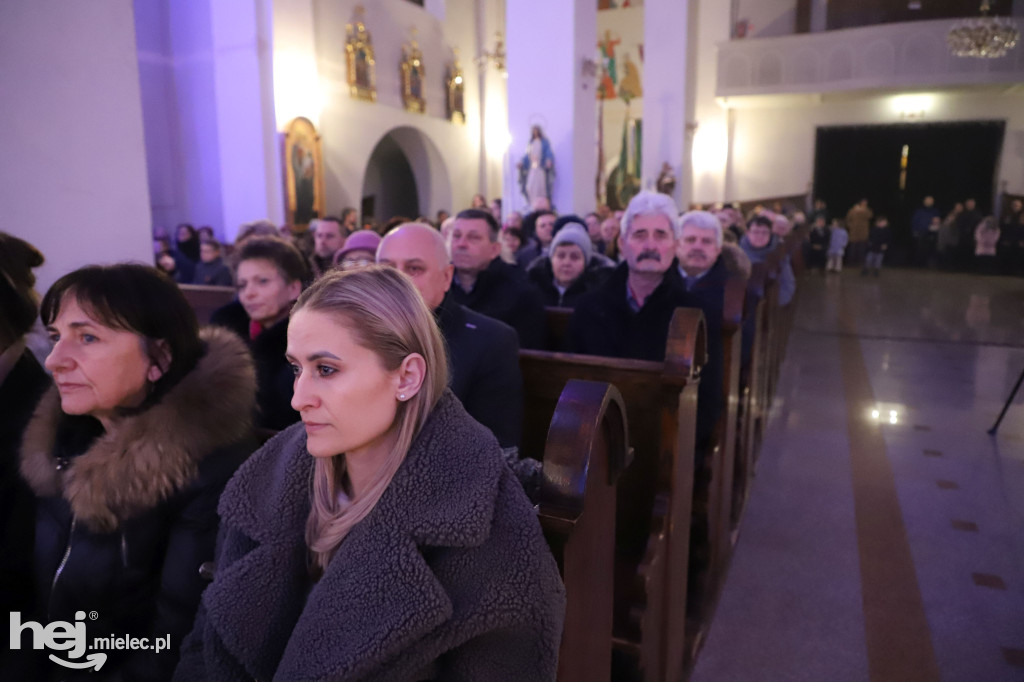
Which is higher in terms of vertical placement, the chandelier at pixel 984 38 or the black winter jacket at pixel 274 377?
the chandelier at pixel 984 38

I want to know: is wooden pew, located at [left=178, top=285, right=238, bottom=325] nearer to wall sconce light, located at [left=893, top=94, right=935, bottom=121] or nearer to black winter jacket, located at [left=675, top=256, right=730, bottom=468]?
black winter jacket, located at [left=675, top=256, right=730, bottom=468]

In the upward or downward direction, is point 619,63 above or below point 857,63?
above

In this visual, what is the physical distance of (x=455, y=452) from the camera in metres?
1.06

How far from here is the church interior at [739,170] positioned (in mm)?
2793

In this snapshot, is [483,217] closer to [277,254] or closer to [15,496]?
[277,254]

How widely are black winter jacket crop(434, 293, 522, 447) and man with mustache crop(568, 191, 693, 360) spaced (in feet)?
2.11

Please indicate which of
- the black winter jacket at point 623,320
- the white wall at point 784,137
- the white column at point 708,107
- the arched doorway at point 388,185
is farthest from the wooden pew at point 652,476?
the white wall at point 784,137

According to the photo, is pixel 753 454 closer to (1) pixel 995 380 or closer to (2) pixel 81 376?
(1) pixel 995 380

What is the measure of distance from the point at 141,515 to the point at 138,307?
450mm

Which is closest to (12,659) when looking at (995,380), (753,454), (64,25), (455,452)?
(455,452)

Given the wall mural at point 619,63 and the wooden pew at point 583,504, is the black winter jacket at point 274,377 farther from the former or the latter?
the wall mural at point 619,63

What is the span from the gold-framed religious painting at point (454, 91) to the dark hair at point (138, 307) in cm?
1341

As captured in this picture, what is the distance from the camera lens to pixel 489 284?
11.1 ft

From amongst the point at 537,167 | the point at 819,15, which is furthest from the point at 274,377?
the point at 819,15
